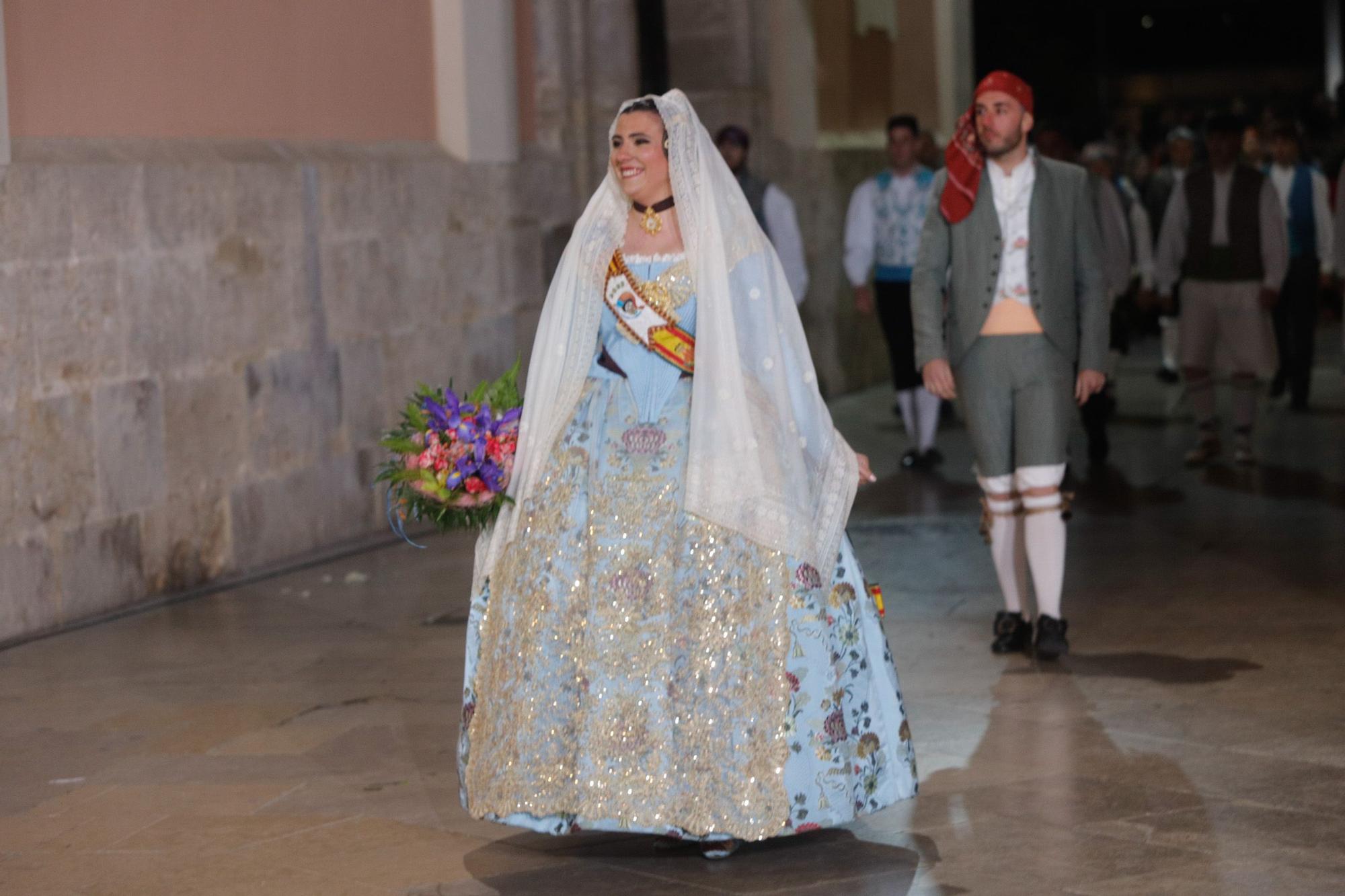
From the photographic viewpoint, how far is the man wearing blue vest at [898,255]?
11.7 metres

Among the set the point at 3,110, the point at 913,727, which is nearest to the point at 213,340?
the point at 3,110

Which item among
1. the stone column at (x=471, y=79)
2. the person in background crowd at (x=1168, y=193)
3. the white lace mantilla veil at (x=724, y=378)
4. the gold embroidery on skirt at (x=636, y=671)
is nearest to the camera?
the gold embroidery on skirt at (x=636, y=671)

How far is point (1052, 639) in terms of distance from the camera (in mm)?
6938

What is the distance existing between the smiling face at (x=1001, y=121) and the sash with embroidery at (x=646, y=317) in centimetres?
211

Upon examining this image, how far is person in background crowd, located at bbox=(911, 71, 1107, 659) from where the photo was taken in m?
6.80

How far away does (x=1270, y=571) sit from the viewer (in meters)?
8.38

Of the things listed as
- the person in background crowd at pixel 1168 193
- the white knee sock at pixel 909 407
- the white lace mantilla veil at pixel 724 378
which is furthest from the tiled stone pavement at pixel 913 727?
the person in background crowd at pixel 1168 193

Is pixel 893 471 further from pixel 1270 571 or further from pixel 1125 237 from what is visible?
pixel 1270 571

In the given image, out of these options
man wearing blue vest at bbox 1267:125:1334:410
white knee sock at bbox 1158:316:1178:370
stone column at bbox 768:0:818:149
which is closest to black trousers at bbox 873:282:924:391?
man wearing blue vest at bbox 1267:125:1334:410

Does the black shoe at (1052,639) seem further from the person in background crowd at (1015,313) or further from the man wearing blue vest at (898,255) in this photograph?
the man wearing blue vest at (898,255)

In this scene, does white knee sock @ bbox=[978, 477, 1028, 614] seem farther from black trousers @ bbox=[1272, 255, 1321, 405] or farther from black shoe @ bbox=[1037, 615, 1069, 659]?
black trousers @ bbox=[1272, 255, 1321, 405]

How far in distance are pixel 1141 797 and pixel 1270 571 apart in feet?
10.9

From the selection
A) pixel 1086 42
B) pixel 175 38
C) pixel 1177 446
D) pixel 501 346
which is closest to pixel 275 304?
pixel 175 38

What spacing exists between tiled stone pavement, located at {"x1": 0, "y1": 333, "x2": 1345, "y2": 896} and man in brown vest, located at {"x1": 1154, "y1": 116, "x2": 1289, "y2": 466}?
1.87 metres
